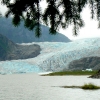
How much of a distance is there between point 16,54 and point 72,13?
196478mm

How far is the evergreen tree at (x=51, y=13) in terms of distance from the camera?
12.7 feet

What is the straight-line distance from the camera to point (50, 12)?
399 cm

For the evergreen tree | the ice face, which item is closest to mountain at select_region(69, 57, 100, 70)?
the ice face

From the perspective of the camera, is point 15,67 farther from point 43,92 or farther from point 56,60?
point 43,92

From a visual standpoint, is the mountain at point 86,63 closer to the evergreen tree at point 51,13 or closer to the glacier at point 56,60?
the glacier at point 56,60

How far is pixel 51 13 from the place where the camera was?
157 inches

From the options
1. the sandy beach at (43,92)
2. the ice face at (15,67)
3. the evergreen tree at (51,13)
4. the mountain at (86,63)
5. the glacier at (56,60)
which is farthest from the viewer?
the mountain at (86,63)

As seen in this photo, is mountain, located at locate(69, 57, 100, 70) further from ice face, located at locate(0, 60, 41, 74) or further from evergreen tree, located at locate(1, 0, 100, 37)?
evergreen tree, located at locate(1, 0, 100, 37)

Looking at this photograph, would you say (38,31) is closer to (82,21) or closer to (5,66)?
(82,21)

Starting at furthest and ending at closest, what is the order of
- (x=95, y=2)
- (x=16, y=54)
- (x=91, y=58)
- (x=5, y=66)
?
1. (x=16, y=54)
2. (x=91, y=58)
3. (x=5, y=66)
4. (x=95, y=2)

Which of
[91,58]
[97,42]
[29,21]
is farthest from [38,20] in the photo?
[91,58]

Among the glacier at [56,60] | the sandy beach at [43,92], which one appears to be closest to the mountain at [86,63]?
the glacier at [56,60]

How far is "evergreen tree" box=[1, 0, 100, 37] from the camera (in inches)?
152

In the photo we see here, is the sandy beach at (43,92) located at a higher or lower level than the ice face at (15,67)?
higher
